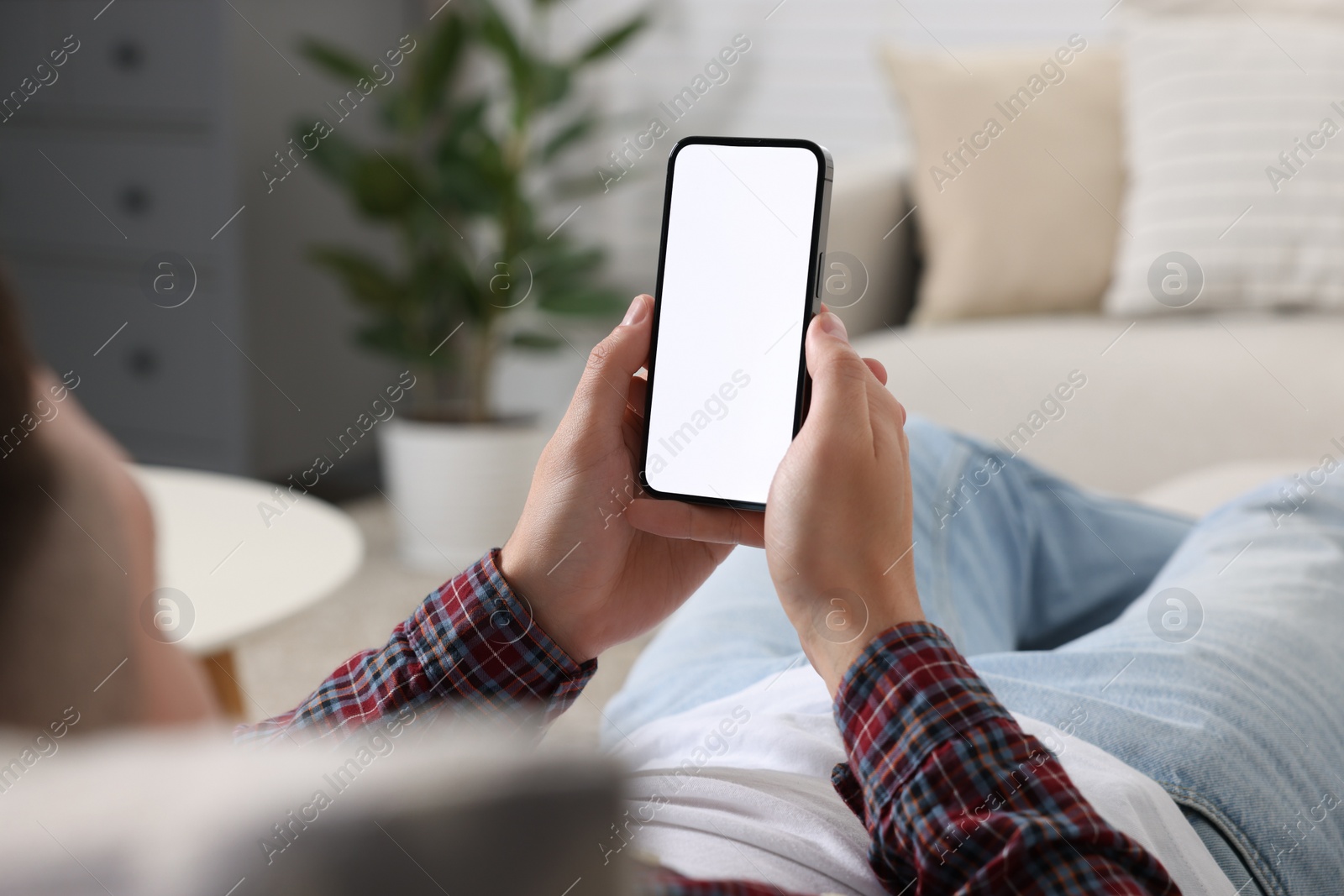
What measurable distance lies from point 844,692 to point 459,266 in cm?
176

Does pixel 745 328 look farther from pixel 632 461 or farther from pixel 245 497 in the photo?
pixel 245 497

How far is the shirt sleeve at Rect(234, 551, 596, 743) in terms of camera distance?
0.44m

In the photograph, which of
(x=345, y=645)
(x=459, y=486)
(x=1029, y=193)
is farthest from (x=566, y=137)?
(x=345, y=645)

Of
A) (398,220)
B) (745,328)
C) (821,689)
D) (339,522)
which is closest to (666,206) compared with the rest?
(745,328)

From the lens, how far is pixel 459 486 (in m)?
1.94

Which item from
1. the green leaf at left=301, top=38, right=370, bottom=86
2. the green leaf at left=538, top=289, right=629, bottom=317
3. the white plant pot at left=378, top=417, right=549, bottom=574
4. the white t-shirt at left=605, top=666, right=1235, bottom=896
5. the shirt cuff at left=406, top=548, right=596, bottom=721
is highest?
the green leaf at left=301, top=38, right=370, bottom=86

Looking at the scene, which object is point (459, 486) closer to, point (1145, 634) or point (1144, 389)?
point (1144, 389)

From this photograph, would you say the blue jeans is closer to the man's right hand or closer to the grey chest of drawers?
the man's right hand

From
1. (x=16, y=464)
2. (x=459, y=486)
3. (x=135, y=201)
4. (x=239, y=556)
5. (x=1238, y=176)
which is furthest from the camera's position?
(x=459, y=486)

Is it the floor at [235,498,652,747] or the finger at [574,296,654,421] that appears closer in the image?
the finger at [574,296,654,421]

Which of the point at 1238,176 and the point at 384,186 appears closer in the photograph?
the point at 1238,176

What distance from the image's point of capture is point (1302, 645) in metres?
0.55

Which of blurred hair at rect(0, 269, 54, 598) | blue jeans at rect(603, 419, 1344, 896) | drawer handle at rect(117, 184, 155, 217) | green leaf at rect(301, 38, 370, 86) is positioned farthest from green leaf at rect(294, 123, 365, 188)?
blurred hair at rect(0, 269, 54, 598)

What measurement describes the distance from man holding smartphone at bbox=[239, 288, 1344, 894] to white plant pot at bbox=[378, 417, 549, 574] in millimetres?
1374
